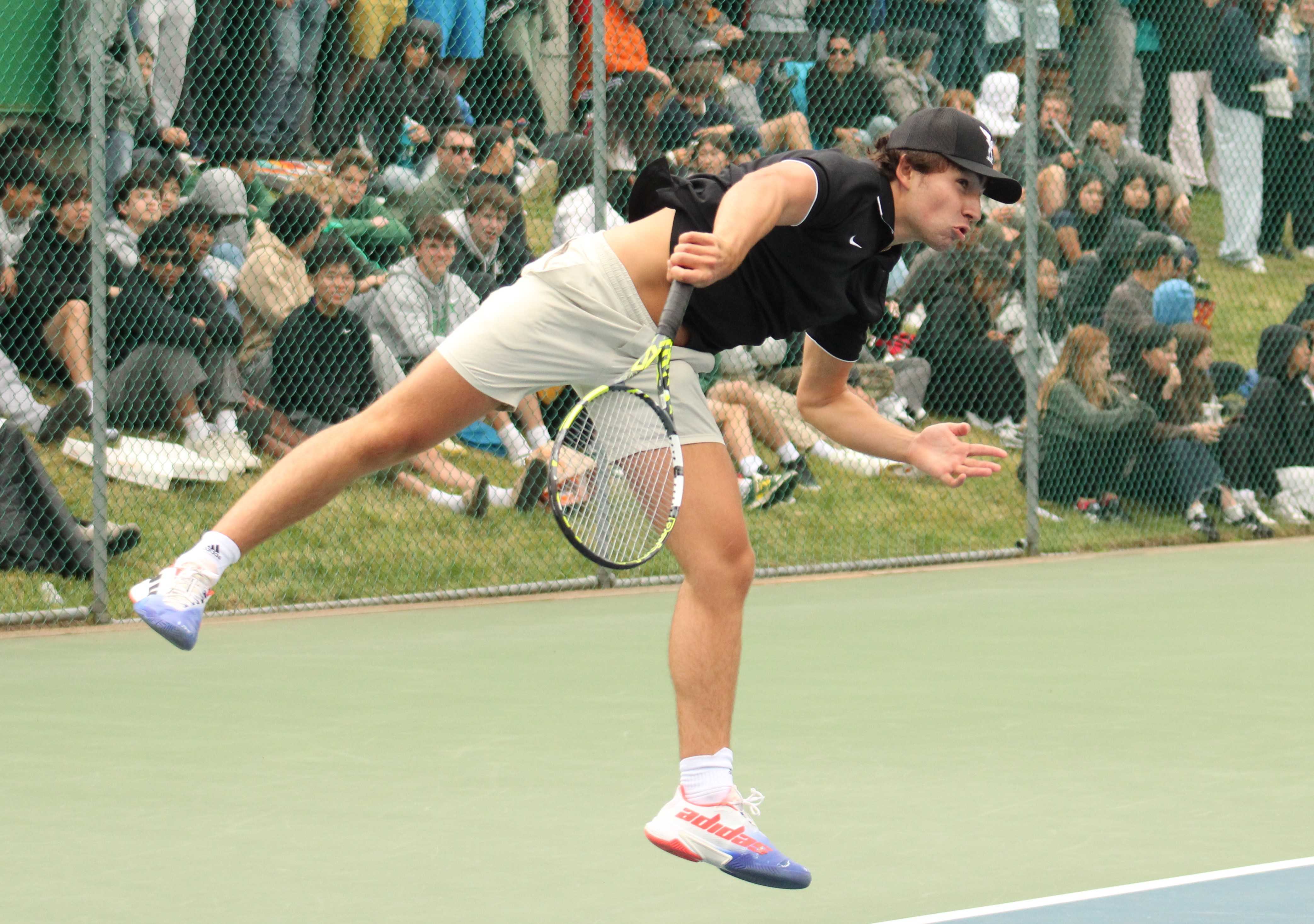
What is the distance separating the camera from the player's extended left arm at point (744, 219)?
355 centimetres

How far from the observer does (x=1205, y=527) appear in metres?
11.0

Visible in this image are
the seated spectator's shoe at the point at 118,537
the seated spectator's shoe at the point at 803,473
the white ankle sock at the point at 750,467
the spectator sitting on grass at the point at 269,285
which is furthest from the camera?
the seated spectator's shoe at the point at 803,473

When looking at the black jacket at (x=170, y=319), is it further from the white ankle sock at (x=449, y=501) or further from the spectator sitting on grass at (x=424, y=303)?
the white ankle sock at (x=449, y=501)

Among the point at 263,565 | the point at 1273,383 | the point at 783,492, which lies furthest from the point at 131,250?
the point at 1273,383

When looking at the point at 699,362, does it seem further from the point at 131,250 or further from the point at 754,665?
the point at 131,250

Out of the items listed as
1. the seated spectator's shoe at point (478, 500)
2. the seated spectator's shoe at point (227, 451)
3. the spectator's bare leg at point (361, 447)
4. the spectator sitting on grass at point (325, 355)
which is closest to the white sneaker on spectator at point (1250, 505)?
the seated spectator's shoe at point (478, 500)

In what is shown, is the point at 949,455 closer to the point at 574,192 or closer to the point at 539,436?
the point at 539,436

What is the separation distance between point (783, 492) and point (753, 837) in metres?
6.00

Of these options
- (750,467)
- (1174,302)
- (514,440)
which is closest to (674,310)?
(514,440)

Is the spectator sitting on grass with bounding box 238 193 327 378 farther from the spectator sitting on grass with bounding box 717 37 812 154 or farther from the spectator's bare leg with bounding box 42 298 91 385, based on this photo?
the spectator sitting on grass with bounding box 717 37 812 154

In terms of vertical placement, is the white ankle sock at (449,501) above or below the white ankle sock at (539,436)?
below

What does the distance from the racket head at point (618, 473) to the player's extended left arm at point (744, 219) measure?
0.37 meters

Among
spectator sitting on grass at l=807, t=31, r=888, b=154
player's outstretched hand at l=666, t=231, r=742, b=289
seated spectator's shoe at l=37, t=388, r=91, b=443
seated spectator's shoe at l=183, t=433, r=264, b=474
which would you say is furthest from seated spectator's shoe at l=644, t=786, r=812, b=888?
spectator sitting on grass at l=807, t=31, r=888, b=154

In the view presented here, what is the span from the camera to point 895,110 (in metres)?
11.5
